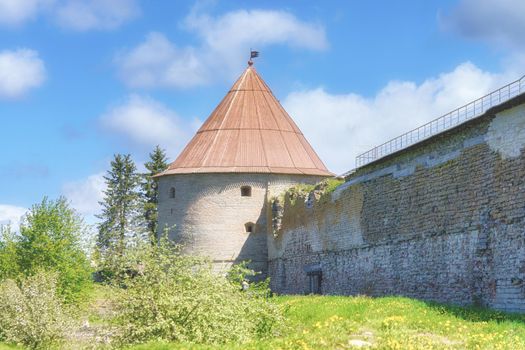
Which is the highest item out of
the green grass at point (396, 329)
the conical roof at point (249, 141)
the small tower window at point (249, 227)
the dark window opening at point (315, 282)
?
the conical roof at point (249, 141)

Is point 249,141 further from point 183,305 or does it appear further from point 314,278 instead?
point 183,305

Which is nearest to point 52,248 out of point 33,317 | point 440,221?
point 33,317

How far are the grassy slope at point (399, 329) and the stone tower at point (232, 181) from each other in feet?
62.8

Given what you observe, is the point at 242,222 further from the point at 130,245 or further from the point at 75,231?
the point at 130,245

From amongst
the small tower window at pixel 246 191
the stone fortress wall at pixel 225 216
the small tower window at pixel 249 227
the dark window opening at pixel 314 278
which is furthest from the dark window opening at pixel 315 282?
the small tower window at pixel 246 191

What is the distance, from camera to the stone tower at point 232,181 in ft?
130

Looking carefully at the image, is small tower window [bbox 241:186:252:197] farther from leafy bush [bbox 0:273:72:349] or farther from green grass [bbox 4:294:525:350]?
green grass [bbox 4:294:525:350]

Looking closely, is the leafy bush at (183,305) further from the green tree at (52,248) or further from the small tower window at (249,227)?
the small tower window at (249,227)

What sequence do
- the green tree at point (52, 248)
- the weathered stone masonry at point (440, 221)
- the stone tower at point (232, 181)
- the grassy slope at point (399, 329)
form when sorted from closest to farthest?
1. the grassy slope at point (399, 329)
2. the weathered stone masonry at point (440, 221)
3. the green tree at point (52, 248)
4. the stone tower at point (232, 181)

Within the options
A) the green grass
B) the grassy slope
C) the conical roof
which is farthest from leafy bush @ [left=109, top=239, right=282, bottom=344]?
the conical roof

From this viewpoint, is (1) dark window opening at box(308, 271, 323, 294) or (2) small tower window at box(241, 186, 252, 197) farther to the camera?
(2) small tower window at box(241, 186, 252, 197)

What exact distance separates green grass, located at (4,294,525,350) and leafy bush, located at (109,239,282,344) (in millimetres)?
552

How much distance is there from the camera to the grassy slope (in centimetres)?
1330

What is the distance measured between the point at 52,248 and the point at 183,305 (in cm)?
1766
